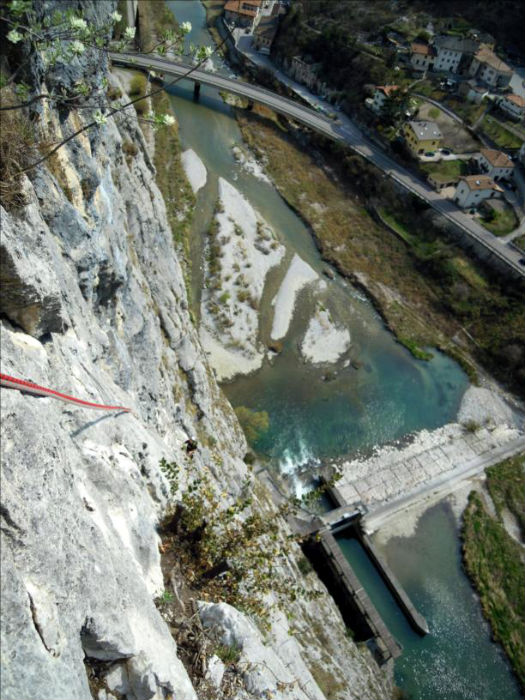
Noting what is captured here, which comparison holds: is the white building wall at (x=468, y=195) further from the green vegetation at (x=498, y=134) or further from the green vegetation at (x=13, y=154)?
the green vegetation at (x=13, y=154)

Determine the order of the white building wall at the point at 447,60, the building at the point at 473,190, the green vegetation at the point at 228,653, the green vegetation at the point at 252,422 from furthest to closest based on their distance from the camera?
the white building wall at the point at 447,60, the building at the point at 473,190, the green vegetation at the point at 252,422, the green vegetation at the point at 228,653

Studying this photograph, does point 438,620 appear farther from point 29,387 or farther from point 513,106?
point 513,106

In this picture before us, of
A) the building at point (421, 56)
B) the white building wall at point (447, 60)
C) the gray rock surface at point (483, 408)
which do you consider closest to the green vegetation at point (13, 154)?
the gray rock surface at point (483, 408)

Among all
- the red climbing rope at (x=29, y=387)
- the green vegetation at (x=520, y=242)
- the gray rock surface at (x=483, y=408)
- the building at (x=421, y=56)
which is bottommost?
the gray rock surface at (x=483, y=408)

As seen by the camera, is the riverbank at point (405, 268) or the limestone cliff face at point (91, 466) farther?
the riverbank at point (405, 268)

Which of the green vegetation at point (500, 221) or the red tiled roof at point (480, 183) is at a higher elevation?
the red tiled roof at point (480, 183)

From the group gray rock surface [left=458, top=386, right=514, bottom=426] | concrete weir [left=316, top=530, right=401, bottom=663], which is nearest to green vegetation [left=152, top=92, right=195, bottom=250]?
concrete weir [left=316, top=530, right=401, bottom=663]

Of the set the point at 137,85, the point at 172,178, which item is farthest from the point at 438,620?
the point at 137,85

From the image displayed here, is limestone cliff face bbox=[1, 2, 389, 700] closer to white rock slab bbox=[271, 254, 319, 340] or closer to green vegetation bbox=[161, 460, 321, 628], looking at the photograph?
green vegetation bbox=[161, 460, 321, 628]
